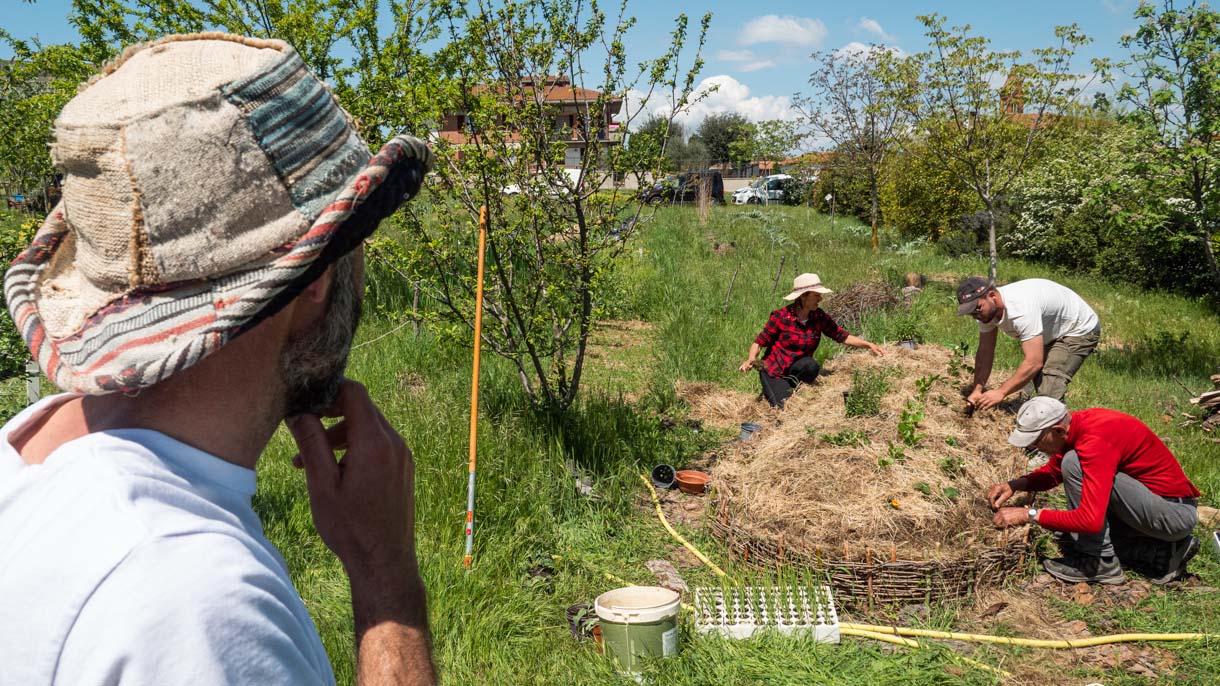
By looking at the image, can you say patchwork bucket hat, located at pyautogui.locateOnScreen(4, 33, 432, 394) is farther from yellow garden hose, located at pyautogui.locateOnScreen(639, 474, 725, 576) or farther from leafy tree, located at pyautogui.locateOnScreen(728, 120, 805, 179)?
leafy tree, located at pyautogui.locateOnScreen(728, 120, 805, 179)

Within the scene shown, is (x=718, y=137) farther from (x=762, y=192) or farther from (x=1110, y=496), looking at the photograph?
(x=1110, y=496)

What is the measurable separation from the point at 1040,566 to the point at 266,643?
5.04 meters

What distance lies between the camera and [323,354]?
1.04m

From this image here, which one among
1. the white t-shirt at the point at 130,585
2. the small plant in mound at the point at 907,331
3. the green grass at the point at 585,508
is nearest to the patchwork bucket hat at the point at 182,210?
the white t-shirt at the point at 130,585

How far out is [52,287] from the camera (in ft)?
3.20

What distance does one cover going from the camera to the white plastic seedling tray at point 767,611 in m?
3.81

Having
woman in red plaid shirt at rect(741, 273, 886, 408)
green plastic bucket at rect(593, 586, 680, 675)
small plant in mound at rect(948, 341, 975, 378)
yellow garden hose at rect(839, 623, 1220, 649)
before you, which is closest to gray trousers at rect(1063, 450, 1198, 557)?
yellow garden hose at rect(839, 623, 1220, 649)

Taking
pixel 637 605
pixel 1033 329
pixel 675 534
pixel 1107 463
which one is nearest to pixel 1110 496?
pixel 1107 463

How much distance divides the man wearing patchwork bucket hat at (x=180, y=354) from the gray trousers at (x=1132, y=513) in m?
4.55

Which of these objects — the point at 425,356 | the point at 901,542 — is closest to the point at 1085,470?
the point at 901,542

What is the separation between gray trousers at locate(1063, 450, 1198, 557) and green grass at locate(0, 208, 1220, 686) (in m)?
0.36

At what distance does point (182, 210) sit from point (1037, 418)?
4647mm

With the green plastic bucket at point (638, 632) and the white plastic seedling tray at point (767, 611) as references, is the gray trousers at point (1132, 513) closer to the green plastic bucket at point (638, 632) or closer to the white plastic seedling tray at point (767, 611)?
the white plastic seedling tray at point (767, 611)

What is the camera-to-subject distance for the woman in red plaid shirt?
24.3 ft
